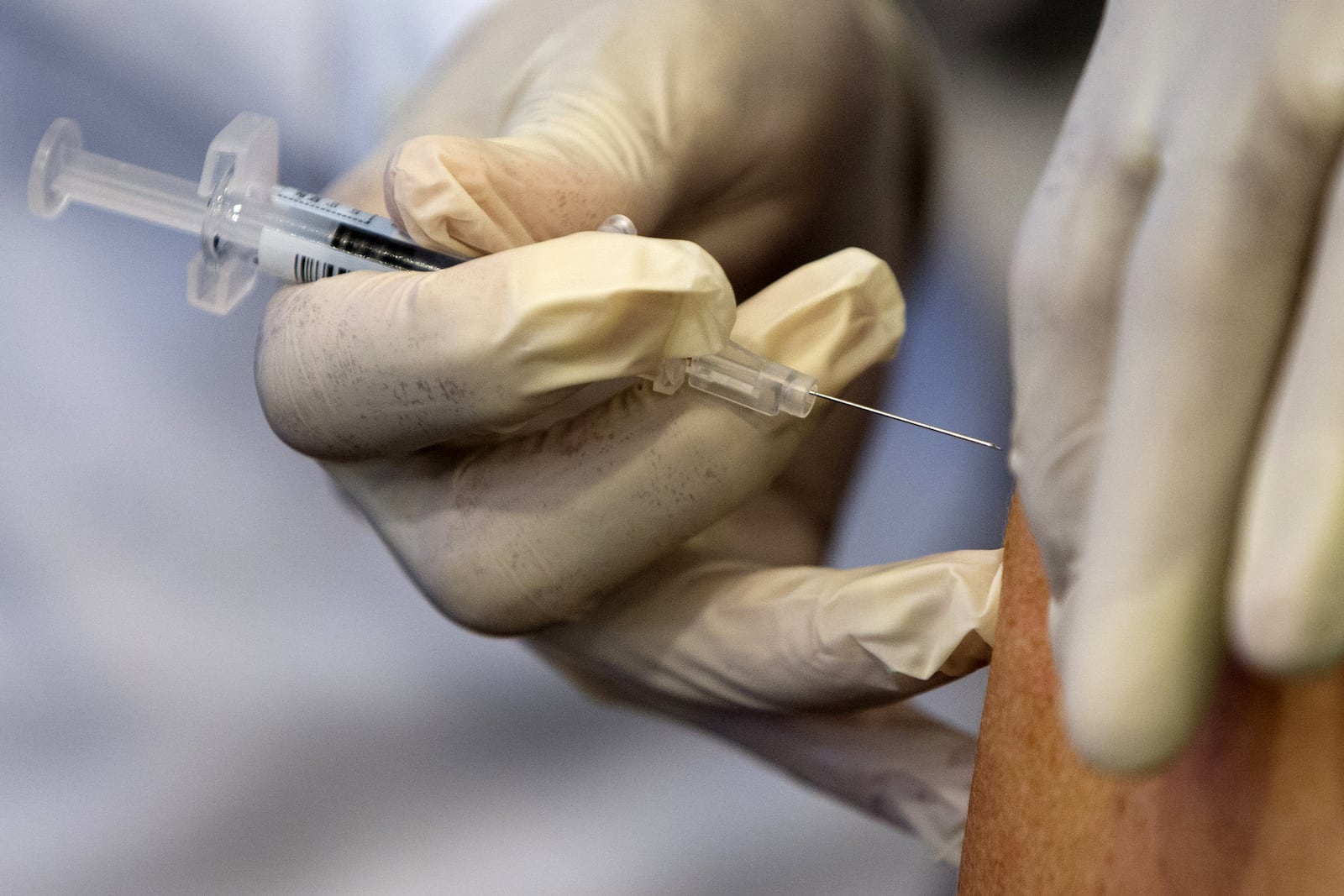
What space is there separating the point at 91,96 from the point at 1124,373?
5.45 feet

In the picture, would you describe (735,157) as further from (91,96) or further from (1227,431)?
(91,96)

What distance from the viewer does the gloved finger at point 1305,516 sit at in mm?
372

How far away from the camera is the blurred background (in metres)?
1.21

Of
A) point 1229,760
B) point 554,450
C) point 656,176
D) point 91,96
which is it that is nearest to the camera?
point 1229,760

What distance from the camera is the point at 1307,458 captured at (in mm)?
384

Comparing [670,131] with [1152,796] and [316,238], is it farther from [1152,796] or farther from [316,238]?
[1152,796]

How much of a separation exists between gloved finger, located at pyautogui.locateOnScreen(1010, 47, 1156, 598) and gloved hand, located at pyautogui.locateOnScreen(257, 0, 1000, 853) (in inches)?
10.9

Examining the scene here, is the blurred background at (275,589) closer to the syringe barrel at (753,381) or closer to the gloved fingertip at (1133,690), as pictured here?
the syringe barrel at (753,381)

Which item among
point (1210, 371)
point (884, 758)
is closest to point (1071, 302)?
point (1210, 371)

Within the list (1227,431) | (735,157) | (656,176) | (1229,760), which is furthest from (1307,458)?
(735,157)

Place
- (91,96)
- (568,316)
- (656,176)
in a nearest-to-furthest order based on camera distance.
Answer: (568,316), (656,176), (91,96)

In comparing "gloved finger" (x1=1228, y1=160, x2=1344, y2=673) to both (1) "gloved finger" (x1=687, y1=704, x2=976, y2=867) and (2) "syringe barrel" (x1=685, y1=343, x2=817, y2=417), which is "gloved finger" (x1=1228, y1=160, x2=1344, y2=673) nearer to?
(2) "syringe barrel" (x1=685, y1=343, x2=817, y2=417)

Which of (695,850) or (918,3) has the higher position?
(918,3)

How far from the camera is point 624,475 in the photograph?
874 millimetres
